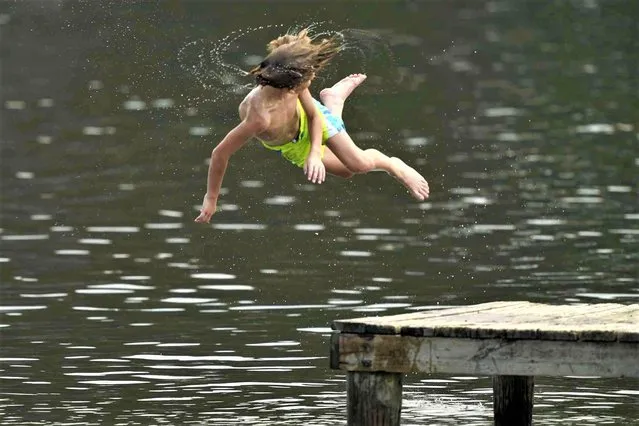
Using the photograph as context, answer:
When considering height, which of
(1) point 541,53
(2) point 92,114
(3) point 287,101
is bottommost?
(3) point 287,101

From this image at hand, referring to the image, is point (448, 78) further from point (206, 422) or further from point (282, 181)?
point (206, 422)

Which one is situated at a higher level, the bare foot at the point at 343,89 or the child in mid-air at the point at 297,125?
the bare foot at the point at 343,89

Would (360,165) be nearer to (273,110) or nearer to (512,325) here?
(273,110)

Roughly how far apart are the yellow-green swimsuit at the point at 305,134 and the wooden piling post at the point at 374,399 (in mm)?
2359

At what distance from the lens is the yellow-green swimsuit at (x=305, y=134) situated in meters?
15.7

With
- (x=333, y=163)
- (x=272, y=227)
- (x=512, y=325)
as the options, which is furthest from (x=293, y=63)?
(x=272, y=227)

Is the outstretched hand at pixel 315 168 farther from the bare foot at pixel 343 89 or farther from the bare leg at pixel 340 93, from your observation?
the bare foot at pixel 343 89

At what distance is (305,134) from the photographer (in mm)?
15750

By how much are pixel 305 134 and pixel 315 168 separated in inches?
24.8

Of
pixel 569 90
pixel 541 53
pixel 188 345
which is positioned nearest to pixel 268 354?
pixel 188 345

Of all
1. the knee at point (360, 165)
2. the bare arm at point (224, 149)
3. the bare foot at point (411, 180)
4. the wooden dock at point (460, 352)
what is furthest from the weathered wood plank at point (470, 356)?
the bare foot at point (411, 180)

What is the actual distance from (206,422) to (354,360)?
2.60m

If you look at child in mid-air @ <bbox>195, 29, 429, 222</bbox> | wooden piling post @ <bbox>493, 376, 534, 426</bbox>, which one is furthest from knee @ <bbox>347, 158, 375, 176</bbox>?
wooden piling post @ <bbox>493, 376, 534, 426</bbox>

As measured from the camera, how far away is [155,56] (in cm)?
4812
